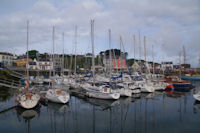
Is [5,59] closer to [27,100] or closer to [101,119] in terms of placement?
[27,100]

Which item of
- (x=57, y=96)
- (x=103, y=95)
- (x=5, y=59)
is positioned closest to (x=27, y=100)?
(x=57, y=96)

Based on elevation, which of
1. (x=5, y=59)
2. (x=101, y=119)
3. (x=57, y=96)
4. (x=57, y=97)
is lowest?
(x=101, y=119)

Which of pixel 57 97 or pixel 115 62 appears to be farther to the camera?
pixel 115 62

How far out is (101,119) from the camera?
17.9 metres

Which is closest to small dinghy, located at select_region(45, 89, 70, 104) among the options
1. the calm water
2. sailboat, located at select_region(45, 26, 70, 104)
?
sailboat, located at select_region(45, 26, 70, 104)

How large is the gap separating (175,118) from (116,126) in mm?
7261

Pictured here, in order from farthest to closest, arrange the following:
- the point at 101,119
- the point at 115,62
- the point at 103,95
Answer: the point at 115,62 < the point at 103,95 < the point at 101,119

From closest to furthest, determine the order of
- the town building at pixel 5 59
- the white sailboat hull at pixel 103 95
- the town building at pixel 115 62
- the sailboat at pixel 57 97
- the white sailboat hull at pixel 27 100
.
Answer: the white sailboat hull at pixel 27 100, the sailboat at pixel 57 97, the white sailboat hull at pixel 103 95, the town building at pixel 115 62, the town building at pixel 5 59

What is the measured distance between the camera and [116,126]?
15805 millimetres

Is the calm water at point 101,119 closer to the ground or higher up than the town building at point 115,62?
closer to the ground

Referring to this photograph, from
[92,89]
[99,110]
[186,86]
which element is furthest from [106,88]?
[186,86]

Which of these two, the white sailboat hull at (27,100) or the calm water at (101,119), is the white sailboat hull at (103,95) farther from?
the white sailboat hull at (27,100)

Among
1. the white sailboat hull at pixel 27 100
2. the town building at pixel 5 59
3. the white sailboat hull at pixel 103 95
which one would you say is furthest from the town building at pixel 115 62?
the town building at pixel 5 59

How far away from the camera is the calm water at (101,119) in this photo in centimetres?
1505
